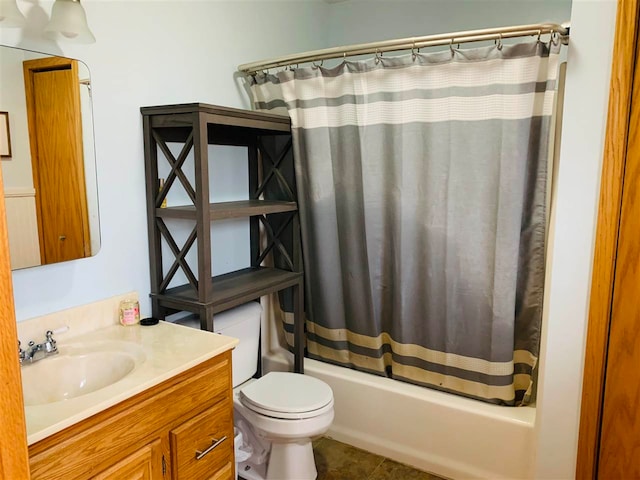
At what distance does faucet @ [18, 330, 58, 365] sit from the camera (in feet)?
4.95

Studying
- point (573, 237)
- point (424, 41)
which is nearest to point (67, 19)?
point (424, 41)

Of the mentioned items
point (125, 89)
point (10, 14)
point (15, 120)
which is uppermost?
point (10, 14)

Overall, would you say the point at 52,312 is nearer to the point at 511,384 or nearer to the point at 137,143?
the point at 137,143

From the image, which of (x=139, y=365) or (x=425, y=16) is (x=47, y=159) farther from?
(x=425, y=16)

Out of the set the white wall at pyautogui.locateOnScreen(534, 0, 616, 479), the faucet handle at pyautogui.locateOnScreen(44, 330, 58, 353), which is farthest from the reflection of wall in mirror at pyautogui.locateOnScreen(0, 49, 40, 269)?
the white wall at pyautogui.locateOnScreen(534, 0, 616, 479)

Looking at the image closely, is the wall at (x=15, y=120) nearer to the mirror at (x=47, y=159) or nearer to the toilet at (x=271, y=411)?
the mirror at (x=47, y=159)

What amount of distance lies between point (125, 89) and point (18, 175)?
1.80 ft

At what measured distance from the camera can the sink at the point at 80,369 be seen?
1531 millimetres

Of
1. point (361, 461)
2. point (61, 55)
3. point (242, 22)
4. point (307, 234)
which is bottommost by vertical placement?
point (361, 461)

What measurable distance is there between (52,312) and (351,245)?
Result: 135 cm

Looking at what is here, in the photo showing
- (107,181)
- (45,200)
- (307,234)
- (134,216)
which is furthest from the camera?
(307,234)

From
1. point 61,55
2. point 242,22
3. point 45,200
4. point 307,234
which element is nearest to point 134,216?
point 45,200

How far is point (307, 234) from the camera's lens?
252cm

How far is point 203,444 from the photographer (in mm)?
1599
